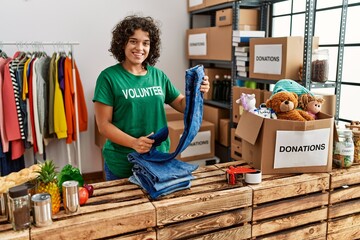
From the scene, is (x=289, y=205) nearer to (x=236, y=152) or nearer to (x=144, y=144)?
(x=144, y=144)

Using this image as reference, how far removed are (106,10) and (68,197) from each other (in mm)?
2964

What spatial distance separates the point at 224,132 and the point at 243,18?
3.77 feet

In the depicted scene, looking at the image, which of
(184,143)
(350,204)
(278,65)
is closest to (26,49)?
(278,65)

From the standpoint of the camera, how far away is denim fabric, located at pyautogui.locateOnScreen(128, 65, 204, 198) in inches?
54.1

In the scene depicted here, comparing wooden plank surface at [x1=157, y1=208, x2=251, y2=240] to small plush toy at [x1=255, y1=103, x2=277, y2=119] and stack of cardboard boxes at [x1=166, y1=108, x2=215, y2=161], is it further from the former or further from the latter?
stack of cardboard boxes at [x1=166, y1=108, x2=215, y2=161]

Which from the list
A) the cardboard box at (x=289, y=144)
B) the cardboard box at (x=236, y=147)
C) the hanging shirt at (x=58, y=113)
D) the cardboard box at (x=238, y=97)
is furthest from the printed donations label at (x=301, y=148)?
the hanging shirt at (x=58, y=113)

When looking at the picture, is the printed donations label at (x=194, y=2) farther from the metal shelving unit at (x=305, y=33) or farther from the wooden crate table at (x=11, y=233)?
the wooden crate table at (x=11, y=233)

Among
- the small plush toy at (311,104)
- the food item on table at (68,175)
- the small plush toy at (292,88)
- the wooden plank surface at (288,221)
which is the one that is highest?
the small plush toy at (292,88)

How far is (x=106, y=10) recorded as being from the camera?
12.3ft

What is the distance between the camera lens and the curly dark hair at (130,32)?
1.70 m

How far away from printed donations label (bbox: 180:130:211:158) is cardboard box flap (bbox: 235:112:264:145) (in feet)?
6.05

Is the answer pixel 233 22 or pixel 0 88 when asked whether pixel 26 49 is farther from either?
pixel 233 22

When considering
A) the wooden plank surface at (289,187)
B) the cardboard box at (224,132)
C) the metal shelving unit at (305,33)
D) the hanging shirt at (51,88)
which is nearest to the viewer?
Result: the wooden plank surface at (289,187)

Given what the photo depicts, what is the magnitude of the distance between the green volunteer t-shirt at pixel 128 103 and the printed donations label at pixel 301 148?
1.97 feet
